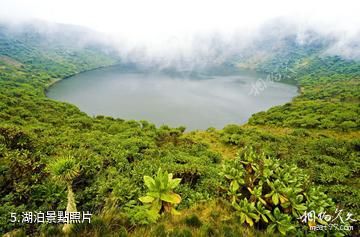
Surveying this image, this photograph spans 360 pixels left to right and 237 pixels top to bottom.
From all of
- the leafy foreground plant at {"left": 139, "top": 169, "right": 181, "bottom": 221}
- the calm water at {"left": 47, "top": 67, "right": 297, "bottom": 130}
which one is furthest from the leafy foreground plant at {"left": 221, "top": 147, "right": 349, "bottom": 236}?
the calm water at {"left": 47, "top": 67, "right": 297, "bottom": 130}

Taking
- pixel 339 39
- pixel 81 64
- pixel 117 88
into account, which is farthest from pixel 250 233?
pixel 339 39

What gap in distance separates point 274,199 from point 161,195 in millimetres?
1755

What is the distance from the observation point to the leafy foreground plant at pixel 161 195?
3.49 m

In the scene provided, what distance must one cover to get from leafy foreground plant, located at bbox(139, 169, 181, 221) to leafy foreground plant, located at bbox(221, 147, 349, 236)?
3.39ft

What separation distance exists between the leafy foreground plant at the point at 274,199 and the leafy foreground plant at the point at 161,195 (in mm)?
1035

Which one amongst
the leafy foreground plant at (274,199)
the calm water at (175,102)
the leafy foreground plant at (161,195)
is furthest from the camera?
the calm water at (175,102)

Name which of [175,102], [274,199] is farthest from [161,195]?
[175,102]

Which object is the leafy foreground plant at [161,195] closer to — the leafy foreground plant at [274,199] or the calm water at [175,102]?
the leafy foreground plant at [274,199]

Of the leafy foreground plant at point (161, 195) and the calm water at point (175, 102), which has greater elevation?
the leafy foreground plant at point (161, 195)

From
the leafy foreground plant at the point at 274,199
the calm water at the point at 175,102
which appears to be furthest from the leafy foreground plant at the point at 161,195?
→ the calm water at the point at 175,102

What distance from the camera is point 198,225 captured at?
3.26 meters

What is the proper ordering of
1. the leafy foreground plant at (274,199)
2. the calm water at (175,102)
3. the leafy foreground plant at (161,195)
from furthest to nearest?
the calm water at (175,102) → the leafy foreground plant at (161,195) → the leafy foreground plant at (274,199)

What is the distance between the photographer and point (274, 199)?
335 cm

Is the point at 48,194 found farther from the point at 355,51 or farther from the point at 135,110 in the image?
the point at 355,51
